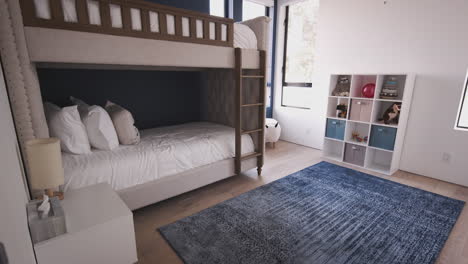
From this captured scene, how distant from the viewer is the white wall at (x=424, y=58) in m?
2.61

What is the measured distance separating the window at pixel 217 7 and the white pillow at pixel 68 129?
2.57 m

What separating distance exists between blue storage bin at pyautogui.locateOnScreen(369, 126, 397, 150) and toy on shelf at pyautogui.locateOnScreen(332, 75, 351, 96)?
26.5 inches

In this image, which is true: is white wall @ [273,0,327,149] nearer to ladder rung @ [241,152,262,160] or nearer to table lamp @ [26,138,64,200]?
ladder rung @ [241,152,262,160]

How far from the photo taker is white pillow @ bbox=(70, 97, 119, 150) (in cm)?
204

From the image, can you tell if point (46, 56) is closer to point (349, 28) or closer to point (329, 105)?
point (329, 105)

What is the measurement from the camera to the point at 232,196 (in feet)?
8.11

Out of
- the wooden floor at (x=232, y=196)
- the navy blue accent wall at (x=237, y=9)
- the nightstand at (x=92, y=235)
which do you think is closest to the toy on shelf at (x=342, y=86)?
the wooden floor at (x=232, y=196)

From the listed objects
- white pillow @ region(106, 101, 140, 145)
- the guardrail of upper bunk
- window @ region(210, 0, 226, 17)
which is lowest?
white pillow @ region(106, 101, 140, 145)

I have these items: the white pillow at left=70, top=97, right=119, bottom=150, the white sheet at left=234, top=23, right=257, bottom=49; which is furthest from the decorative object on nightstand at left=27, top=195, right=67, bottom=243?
the white sheet at left=234, top=23, right=257, bottom=49

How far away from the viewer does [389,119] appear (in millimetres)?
2973

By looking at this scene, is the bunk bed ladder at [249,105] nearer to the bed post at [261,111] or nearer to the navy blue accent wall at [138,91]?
the bed post at [261,111]

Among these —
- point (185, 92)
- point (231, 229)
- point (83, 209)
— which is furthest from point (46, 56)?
point (185, 92)

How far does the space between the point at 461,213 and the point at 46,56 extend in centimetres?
356

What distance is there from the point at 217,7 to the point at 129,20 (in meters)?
2.27
